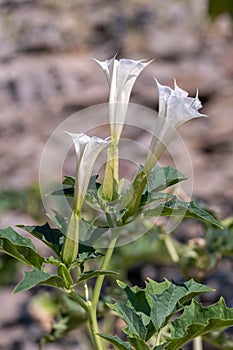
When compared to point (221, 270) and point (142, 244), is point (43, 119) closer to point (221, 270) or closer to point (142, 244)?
point (221, 270)

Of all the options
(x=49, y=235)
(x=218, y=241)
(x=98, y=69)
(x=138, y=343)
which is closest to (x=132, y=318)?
(x=138, y=343)

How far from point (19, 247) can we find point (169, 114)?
0.22 metres

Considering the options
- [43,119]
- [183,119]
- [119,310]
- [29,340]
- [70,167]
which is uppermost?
[183,119]

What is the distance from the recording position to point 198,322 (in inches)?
30.8

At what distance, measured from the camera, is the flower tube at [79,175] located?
0.80m

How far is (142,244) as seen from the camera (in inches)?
86.2

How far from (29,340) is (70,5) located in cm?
616

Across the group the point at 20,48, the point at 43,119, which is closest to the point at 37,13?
the point at 20,48

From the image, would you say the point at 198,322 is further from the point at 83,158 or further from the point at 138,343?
the point at 83,158

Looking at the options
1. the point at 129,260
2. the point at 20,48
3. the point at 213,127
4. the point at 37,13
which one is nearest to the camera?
the point at 129,260

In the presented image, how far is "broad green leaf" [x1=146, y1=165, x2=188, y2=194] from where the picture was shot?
851mm

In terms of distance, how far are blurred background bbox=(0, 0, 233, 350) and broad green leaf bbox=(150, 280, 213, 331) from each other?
2.35 metres

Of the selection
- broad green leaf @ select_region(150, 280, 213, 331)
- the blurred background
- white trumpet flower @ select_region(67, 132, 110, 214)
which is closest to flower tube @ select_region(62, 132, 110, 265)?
white trumpet flower @ select_region(67, 132, 110, 214)

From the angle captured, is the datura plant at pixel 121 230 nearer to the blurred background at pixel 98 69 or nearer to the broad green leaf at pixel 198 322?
the broad green leaf at pixel 198 322
